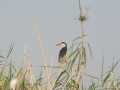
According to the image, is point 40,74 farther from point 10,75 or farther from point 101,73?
point 101,73

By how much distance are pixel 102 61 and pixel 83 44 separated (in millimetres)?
312

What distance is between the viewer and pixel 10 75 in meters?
3.51

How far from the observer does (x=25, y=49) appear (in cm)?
343

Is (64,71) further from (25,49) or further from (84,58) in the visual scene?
(25,49)

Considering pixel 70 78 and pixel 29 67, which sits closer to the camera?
pixel 70 78

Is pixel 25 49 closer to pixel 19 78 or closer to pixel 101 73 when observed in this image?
pixel 19 78

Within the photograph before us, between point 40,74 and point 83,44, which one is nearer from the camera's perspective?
point 83,44

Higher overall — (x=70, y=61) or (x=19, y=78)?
(x=70, y=61)

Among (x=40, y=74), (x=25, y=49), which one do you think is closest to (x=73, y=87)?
(x=40, y=74)

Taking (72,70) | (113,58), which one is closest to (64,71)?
(72,70)

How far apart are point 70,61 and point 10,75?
31.0 inches

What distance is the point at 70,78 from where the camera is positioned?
3176mm

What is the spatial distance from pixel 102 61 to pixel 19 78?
0.99 metres

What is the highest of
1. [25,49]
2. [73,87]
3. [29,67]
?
[25,49]
